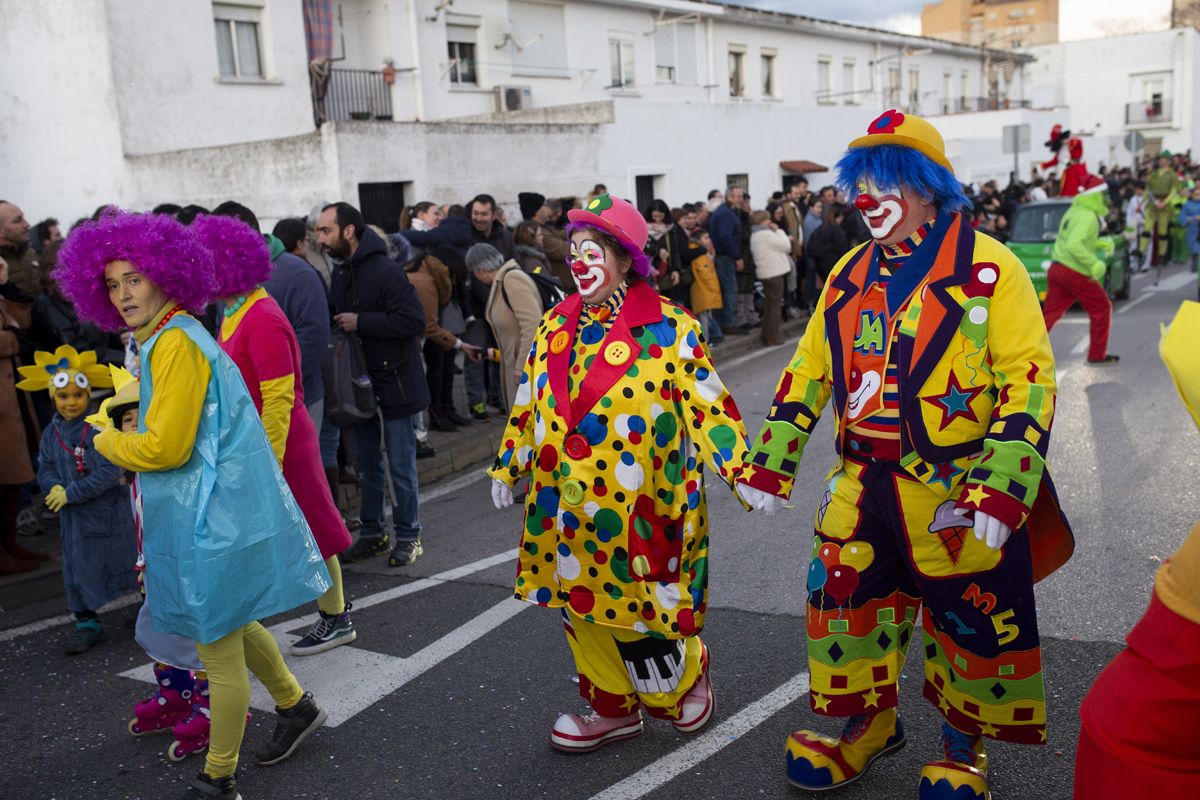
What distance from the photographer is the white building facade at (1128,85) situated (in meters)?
50.3

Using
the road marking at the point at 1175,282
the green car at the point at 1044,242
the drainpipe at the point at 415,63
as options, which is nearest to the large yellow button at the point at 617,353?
the green car at the point at 1044,242

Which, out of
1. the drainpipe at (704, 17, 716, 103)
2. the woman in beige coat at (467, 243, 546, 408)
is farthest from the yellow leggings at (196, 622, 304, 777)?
the drainpipe at (704, 17, 716, 103)


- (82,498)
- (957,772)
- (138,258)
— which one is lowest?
(957,772)

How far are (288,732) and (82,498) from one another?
1.87 meters

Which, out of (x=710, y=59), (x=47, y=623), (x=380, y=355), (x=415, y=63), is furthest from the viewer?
(x=710, y=59)

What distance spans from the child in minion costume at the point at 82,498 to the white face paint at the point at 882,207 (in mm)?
3718

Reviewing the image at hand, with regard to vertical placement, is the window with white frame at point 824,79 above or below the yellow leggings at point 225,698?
above

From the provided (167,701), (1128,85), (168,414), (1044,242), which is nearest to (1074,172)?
(1044,242)

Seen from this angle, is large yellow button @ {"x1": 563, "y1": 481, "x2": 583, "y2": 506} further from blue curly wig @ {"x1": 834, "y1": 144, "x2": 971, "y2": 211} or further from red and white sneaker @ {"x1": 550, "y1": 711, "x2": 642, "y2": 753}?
blue curly wig @ {"x1": 834, "y1": 144, "x2": 971, "y2": 211}

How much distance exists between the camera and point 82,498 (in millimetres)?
5004

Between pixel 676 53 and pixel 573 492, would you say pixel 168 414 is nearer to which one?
pixel 573 492

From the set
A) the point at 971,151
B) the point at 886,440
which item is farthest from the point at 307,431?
the point at 971,151

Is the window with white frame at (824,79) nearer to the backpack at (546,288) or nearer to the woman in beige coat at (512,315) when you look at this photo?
the backpack at (546,288)

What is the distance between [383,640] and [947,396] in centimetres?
305
